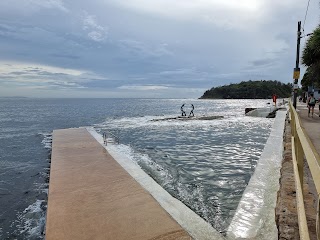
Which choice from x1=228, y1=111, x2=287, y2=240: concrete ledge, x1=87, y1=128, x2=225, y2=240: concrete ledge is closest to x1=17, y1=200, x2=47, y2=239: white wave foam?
x1=87, y1=128, x2=225, y2=240: concrete ledge

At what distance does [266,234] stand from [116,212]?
10.1ft

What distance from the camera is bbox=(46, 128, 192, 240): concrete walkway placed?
517 centimetres

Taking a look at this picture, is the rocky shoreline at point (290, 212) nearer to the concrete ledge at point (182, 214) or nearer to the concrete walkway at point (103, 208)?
the concrete ledge at point (182, 214)

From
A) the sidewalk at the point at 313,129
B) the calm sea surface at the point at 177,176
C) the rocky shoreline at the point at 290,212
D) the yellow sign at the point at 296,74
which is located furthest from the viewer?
the yellow sign at the point at 296,74

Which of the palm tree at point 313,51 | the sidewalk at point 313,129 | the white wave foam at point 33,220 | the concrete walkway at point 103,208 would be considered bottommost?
the white wave foam at point 33,220

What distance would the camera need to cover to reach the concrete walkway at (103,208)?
5.17 meters

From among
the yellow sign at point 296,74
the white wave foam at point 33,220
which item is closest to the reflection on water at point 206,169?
the white wave foam at point 33,220

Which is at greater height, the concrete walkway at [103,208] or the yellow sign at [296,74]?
the yellow sign at [296,74]

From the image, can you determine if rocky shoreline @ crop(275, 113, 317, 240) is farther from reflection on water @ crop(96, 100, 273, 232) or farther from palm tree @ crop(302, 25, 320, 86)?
palm tree @ crop(302, 25, 320, 86)

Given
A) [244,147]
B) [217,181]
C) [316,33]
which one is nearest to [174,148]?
[244,147]

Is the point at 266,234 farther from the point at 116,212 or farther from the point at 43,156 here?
the point at 43,156

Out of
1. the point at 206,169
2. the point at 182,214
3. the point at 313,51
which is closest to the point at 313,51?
the point at 313,51

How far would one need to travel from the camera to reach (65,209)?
6.36 meters

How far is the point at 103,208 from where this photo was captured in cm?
634
